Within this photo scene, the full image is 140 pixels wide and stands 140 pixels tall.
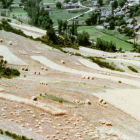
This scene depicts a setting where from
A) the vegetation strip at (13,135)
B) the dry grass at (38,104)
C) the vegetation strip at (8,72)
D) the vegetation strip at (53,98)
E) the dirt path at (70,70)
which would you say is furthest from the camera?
the dirt path at (70,70)

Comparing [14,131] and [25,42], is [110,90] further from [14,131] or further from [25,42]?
[25,42]

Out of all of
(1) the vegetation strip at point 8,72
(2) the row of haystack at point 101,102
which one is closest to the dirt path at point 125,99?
(2) the row of haystack at point 101,102

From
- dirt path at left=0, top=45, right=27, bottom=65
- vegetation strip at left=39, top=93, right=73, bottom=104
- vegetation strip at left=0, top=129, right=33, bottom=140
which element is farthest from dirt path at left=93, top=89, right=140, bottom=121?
dirt path at left=0, top=45, right=27, bottom=65

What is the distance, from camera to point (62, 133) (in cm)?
2203

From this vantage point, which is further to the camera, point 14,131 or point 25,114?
point 25,114

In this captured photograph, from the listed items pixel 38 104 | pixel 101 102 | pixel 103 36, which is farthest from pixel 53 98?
pixel 103 36

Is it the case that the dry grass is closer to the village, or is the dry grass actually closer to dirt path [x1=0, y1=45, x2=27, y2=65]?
the village

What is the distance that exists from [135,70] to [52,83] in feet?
89.5

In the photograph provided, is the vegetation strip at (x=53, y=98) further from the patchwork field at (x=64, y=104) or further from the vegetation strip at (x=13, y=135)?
the vegetation strip at (x=13, y=135)

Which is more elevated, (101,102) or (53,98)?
(53,98)

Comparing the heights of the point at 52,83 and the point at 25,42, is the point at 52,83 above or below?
below

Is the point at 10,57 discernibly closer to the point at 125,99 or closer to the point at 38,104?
the point at 38,104

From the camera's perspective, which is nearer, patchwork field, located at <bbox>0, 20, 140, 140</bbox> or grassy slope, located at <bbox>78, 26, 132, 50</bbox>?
patchwork field, located at <bbox>0, 20, 140, 140</bbox>

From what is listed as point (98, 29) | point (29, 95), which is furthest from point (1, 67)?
point (98, 29)
